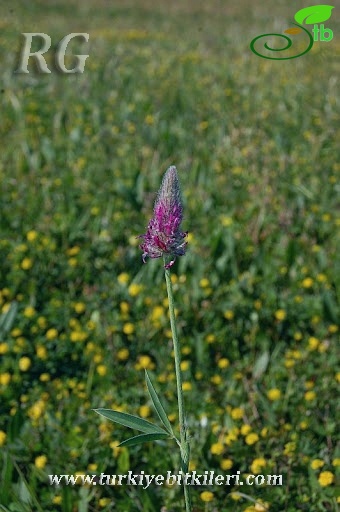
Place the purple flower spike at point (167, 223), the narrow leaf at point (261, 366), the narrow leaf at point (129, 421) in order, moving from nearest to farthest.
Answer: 1. the purple flower spike at point (167, 223)
2. the narrow leaf at point (129, 421)
3. the narrow leaf at point (261, 366)

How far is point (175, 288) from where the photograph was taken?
3.24 metres

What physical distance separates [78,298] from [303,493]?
152 centimetres

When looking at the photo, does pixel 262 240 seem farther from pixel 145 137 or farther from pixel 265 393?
pixel 145 137

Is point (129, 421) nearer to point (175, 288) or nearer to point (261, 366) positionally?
point (261, 366)

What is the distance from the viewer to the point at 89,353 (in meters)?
2.88

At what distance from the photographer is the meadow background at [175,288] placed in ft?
7.61

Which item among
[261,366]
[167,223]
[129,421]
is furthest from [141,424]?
[261,366]

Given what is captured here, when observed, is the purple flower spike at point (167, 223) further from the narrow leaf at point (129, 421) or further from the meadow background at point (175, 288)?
the meadow background at point (175, 288)

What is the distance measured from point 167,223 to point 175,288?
6.00 ft

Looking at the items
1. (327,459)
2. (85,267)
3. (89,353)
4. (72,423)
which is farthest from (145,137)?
(327,459)

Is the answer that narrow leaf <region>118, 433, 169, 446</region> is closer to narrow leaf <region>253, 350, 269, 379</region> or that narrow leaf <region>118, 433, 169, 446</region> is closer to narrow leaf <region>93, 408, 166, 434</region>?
narrow leaf <region>93, 408, 166, 434</region>

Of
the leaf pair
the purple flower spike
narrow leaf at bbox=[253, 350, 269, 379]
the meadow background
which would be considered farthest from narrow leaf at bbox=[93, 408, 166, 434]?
narrow leaf at bbox=[253, 350, 269, 379]

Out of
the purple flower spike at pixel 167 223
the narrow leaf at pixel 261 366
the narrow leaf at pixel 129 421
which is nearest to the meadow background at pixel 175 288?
the narrow leaf at pixel 261 366

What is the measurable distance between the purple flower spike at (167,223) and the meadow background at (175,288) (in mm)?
1026
